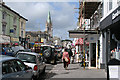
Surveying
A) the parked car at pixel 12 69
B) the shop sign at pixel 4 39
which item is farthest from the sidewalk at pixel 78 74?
the shop sign at pixel 4 39

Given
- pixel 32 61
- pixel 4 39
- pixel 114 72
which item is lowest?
pixel 32 61

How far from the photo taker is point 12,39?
1390 inches

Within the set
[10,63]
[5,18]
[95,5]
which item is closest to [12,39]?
[5,18]

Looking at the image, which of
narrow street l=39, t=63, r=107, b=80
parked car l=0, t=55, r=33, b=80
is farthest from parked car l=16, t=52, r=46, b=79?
parked car l=0, t=55, r=33, b=80

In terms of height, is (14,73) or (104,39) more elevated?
(104,39)

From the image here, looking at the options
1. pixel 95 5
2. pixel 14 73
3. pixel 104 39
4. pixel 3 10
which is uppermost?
pixel 3 10

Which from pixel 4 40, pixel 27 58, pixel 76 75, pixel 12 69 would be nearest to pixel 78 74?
pixel 76 75

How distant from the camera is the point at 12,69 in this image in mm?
5559

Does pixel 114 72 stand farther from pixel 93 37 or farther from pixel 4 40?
pixel 4 40

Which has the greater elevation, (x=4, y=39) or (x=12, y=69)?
(x=4, y=39)

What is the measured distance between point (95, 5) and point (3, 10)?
2102cm

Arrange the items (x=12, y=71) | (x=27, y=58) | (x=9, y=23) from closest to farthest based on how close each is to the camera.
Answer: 1. (x=12, y=71)
2. (x=27, y=58)
3. (x=9, y=23)

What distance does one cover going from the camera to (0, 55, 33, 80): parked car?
5129mm

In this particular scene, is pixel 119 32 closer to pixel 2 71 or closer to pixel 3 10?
pixel 2 71
